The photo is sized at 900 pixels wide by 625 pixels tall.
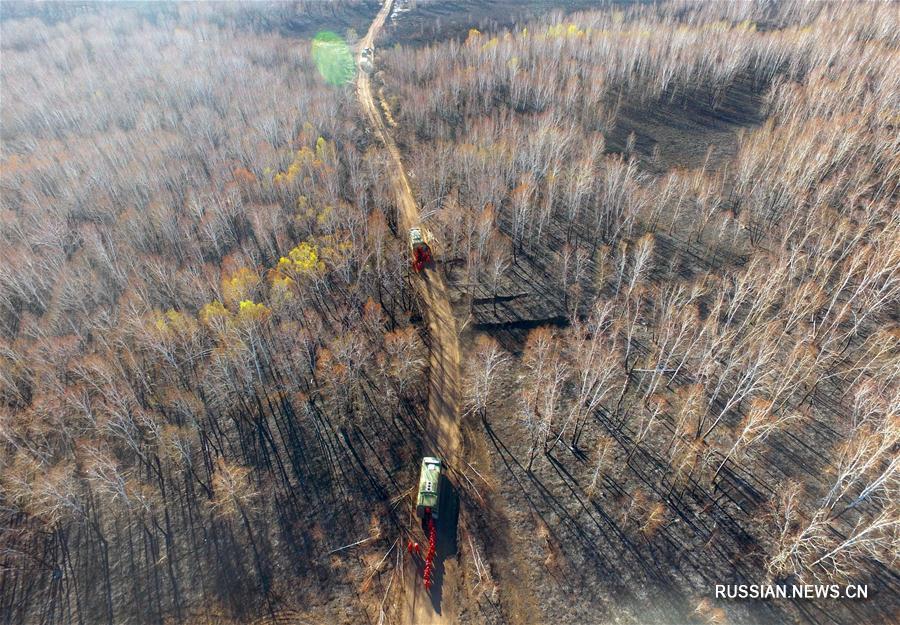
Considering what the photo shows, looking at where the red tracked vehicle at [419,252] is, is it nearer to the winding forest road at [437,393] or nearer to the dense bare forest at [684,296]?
the winding forest road at [437,393]

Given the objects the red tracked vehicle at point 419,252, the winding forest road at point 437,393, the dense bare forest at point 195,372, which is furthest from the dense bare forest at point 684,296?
the dense bare forest at point 195,372

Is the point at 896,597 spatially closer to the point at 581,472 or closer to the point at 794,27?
the point at 581,472

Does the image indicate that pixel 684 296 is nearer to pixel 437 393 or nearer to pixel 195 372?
pixel 437 393

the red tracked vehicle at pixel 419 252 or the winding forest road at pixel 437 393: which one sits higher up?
the red tracked vehicle at pixel 419 252

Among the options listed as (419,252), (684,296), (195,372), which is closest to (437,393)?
(419,252)

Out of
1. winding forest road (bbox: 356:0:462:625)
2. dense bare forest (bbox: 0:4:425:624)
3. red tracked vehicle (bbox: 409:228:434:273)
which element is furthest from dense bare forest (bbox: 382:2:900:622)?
dense bare forest (bbox: 0:4:425:624)
